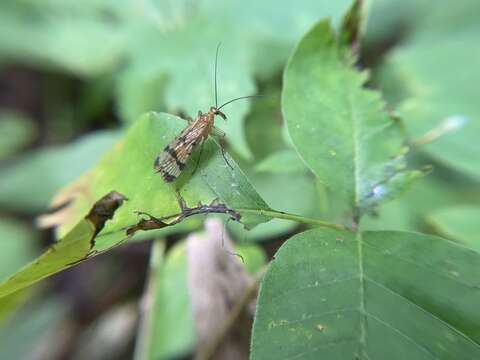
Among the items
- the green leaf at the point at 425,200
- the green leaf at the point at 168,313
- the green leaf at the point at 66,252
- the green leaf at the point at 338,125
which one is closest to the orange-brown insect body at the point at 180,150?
the green leaf at the point at 66,252

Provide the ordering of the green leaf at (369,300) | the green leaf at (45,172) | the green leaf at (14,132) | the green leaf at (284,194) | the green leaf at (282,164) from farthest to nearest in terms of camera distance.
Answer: the green leaf at (14,132), the green leaf at (45,172), the green leaf at (284,194), the green leaf at (282,164), the green leaf at (369,300)

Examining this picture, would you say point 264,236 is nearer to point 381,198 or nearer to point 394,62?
point 381,198

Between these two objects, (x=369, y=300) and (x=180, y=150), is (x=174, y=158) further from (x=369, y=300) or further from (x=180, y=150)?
(x=369, y=300)

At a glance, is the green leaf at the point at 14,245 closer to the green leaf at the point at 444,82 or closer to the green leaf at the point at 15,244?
the green leaf at the point at 15,244

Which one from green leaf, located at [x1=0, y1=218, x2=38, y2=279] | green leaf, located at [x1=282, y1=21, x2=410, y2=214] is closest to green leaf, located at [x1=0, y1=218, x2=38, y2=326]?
green leaf, located at [x1=0, y1=218, x2=38, y2=279]

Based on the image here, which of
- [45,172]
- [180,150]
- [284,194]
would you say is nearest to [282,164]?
[284,194]

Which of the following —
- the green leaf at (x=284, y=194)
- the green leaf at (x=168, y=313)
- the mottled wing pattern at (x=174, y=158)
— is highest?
the mottled wing pattern at (x=174, y=158)

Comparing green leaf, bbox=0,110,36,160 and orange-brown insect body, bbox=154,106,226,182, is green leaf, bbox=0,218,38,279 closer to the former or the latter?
green leaf, bbox=0,110,36,160
